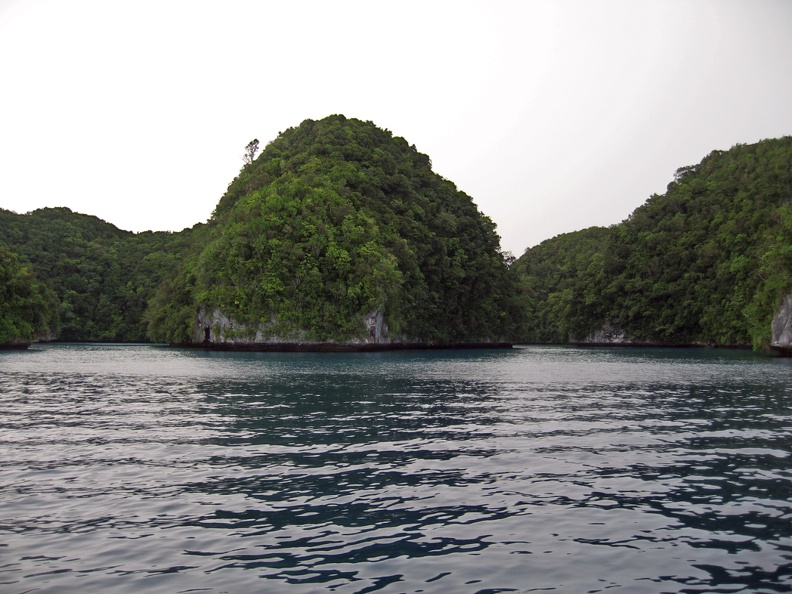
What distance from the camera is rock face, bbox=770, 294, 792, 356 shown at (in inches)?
2916

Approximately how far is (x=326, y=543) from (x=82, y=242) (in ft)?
514

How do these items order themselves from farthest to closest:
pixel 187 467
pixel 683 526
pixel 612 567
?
pixel 187 467 < pixel 683 526 < pixel 612 567

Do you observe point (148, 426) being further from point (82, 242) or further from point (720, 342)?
point (82, 242)

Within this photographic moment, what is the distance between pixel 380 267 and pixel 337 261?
571cm

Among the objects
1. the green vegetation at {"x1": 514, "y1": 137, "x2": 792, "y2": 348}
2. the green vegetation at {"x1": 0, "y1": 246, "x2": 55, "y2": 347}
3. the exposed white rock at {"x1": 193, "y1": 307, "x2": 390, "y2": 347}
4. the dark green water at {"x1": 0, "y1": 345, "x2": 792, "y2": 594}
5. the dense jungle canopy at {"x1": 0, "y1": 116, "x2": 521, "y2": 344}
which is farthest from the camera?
the green vegetation at {"x1": 514, "y1": 137, "x2": 792, "y2": 348}

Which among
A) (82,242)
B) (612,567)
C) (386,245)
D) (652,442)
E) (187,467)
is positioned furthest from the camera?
(82,242)

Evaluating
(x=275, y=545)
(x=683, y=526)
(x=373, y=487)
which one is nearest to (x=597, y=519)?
(x=683, y=526)

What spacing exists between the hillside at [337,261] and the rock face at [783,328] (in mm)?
44708

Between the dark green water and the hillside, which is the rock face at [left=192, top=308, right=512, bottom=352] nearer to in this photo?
the hillside

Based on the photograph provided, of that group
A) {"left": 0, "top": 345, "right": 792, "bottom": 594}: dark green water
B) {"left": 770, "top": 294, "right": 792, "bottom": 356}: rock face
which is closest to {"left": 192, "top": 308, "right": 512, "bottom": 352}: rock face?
{"left": 770, "top": 294, "right": 792, "bottom": 356}: rock face

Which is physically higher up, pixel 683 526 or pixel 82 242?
pixel 82 242

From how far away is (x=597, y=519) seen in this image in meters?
9.84

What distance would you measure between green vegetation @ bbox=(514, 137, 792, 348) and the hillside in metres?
19.0

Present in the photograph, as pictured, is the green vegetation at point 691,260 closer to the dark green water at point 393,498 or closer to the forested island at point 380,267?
the forested island at point 380,267
